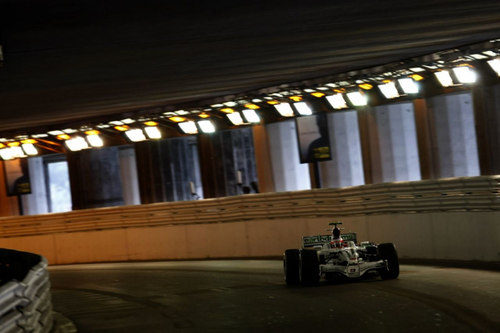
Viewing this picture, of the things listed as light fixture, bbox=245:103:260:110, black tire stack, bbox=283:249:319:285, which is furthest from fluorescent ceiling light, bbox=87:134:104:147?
black tire stack, bbox=283:249:319:285

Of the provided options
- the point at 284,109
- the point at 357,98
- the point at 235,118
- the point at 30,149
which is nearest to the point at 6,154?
the point at 30,149

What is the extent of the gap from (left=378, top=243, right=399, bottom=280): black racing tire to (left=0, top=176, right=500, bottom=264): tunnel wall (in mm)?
2893

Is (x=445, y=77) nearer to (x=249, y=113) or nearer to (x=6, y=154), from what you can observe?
(x=249, y=113)

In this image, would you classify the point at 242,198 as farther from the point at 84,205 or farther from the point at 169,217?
the point at 84,205

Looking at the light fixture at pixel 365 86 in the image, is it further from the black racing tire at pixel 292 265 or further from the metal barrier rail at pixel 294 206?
the black racing tire at pixel 292 265

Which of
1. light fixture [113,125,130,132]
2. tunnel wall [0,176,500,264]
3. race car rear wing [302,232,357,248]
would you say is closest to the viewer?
race car rear wing [302,232,357,248]

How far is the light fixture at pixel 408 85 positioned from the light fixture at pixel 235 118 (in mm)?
6081

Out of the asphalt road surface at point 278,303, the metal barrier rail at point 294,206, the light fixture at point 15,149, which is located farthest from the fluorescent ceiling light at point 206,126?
the asphalt road surface at point 278,303

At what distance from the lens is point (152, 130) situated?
28656mm

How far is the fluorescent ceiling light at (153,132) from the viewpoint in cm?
2861

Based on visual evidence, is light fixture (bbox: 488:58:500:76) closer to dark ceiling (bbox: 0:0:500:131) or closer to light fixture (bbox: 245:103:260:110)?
dark ceiling (bbox: 0:0:500:131)

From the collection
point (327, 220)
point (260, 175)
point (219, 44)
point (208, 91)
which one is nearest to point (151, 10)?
point (219, 44)

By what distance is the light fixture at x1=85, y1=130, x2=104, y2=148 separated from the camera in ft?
97.1

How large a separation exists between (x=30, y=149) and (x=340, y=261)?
16741mm
